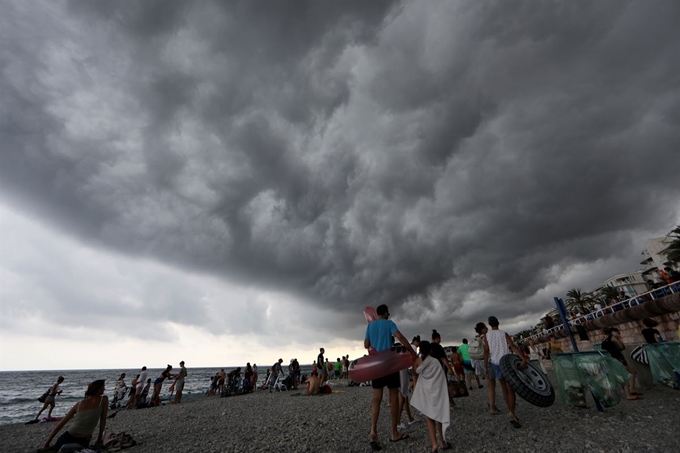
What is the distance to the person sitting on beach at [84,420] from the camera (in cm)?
549

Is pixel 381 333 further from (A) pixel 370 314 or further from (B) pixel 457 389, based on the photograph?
(B) pixel 457 389

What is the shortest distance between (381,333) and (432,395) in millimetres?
1350

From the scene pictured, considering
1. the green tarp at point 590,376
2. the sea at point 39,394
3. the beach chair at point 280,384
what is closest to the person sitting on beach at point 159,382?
the sea at point 39,394

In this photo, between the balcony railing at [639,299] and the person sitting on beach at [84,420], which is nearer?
the person sitting on beach at [84,420]

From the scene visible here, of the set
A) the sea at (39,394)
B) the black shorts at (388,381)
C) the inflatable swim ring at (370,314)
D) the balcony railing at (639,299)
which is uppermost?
the balcony railing at (639,299)

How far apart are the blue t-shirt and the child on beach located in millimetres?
621

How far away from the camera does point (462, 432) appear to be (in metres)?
6.16

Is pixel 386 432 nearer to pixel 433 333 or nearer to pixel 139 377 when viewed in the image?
pixel 433 333

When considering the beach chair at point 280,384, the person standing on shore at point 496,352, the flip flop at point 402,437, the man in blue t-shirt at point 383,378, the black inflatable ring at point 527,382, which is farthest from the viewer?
the beach chair at point 280,384

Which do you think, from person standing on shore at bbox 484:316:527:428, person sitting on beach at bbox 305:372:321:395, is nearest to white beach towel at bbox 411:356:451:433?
person standing on shore at bbox 484:316:527:428

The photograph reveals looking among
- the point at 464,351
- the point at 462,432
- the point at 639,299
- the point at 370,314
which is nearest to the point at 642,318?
the point at 639,299

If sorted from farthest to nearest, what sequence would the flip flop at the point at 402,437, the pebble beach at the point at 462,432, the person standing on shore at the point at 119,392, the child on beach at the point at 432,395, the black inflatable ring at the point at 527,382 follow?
1. the person standing on shore at the point at 119,392
2. the black inflatable ring at the point at 527,382
3. the flip flop at the point at 402,437
4. the pebble beach at the point at 462,432
5. the child on beach at the point at 432,395

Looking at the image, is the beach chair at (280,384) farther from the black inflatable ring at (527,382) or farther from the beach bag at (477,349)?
the black inflatable ring at (527,382)

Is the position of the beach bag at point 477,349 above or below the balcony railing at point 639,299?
below
